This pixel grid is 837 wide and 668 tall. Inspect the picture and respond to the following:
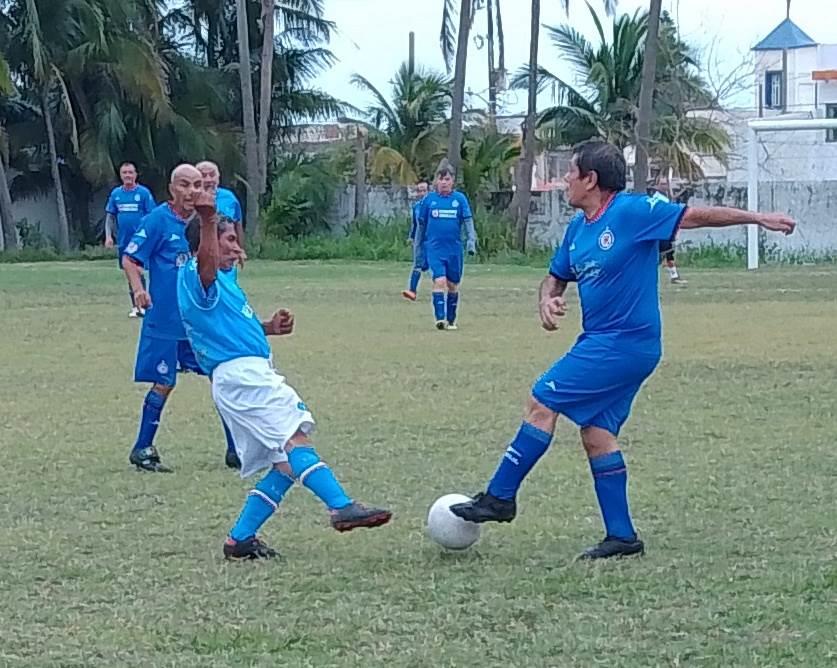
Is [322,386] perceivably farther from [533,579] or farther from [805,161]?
[805,161]

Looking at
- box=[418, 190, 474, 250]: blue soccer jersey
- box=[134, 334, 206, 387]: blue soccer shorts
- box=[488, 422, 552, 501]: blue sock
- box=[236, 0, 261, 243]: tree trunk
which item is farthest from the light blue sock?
box=[236, 0, 261, 243]: tree trunk

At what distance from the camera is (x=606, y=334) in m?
6.79

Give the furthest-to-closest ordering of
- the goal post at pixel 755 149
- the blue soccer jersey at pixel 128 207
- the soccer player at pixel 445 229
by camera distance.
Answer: the goal post at pixel 755 149, the blue soccer jersey at pixel 128 207, the soccer player at pixel 445 229

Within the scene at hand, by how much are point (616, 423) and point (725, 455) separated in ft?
9.52

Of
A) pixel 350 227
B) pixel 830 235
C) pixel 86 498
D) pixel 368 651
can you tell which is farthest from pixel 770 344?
pixel 350 227

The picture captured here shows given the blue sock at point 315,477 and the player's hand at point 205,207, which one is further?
the blue sock at point 315,477

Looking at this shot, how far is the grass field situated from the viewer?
5648 millimetres

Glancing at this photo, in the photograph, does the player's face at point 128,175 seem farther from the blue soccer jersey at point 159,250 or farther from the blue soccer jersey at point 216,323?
the blue soccer jersey at point 216,323

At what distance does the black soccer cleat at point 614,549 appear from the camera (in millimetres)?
6844

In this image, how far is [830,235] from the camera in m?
35.0

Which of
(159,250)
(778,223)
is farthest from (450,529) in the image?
(159,250)

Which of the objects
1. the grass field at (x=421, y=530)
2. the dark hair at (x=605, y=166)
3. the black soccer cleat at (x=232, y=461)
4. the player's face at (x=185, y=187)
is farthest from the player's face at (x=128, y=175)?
the dark hair at (x=605, y=166)

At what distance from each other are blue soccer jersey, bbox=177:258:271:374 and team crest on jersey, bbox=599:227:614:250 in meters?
1.42

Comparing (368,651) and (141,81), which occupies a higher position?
(141,81)
